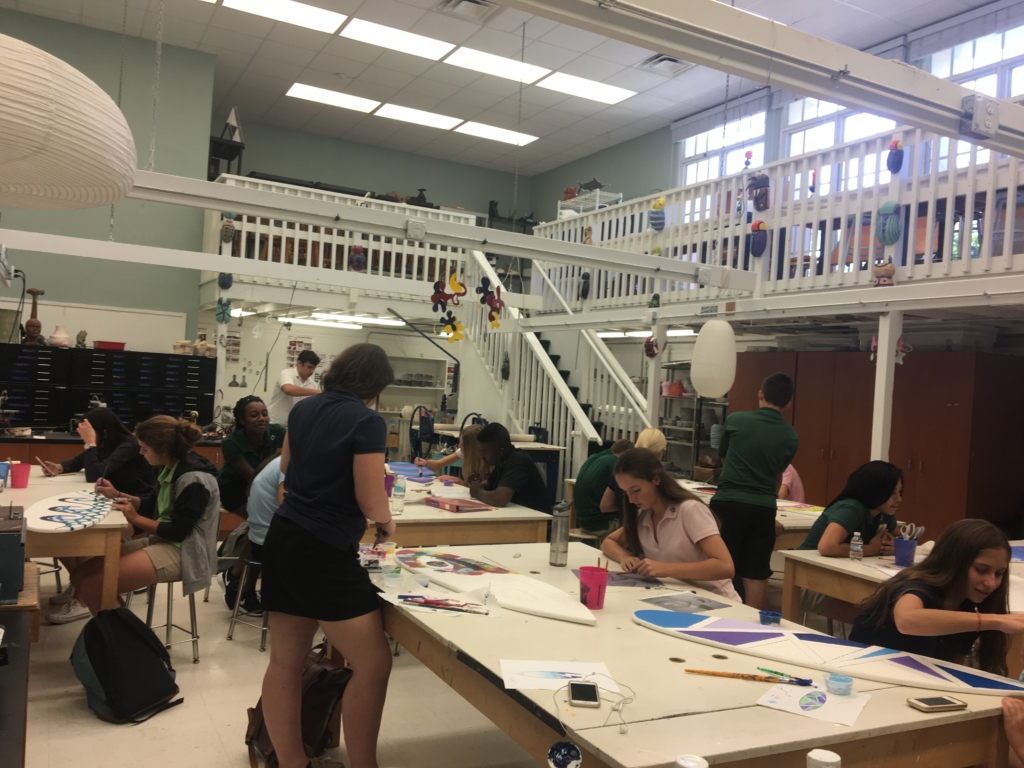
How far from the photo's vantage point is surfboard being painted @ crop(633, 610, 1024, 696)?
89.8 inches

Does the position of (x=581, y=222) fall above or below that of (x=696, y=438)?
above

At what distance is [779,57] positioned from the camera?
3117 millimetres

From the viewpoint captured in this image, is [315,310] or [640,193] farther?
[640,193]

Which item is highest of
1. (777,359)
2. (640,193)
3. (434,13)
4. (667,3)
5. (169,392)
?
(434,13)

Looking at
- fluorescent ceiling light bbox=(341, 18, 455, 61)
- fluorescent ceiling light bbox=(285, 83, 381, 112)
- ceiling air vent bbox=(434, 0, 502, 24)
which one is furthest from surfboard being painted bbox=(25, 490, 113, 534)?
fluorescent ceiling light bbox=(285, 83, 381, 112)

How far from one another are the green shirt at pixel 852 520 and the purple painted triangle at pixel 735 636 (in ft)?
5.77

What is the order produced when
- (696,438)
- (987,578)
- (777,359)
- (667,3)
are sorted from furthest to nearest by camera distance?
(696,438)
(777,359)
(667,3)
(987,578)

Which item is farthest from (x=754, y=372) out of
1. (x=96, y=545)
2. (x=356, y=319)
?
(x=96, y=545)

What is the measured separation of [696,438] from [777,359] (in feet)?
4.83

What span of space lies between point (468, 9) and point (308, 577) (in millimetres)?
7848

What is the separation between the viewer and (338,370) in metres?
2.75

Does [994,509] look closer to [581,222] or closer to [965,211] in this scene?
[965,211]

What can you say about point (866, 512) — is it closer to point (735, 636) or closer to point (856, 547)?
point (856, 547)

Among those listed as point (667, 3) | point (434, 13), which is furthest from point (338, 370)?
point (434, 13)
